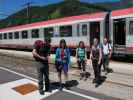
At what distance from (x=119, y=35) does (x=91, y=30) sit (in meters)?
3.46

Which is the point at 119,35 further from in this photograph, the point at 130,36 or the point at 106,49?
the point at 106,49

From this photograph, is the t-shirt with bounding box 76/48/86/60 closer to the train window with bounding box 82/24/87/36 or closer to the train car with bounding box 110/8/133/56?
the train car with bounding box 110/8/133/56

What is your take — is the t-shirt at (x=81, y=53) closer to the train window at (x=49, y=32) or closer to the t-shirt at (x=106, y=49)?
the t-shirt at (x=106, y=49)

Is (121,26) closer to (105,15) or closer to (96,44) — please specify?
(105,15)

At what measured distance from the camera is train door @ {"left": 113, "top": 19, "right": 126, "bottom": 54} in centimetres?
1877

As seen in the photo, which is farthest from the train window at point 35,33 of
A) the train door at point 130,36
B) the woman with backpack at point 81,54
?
the woman with backpack at point 81,54

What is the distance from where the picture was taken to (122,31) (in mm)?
18891

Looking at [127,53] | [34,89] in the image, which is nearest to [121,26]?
[127,53]

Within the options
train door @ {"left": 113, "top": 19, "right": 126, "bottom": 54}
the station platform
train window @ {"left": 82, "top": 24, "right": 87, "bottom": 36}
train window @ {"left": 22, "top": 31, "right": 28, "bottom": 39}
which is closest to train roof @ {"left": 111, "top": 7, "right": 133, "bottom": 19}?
train door @ {"left": 113, "top": 19, "right": 126, "bottom": 54}

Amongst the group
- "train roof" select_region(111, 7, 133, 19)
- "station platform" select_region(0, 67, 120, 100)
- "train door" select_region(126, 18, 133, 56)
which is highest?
"train roof" select_region(111, 7, 133, 19)

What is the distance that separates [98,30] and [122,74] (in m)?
8.68

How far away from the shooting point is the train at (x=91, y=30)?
60.6 ft

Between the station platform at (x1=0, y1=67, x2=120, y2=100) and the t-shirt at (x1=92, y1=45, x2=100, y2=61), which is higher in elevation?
the t-shirt at (x1=92, y1=45, x2=100, y2=61)

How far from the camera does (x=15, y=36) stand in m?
38.5
